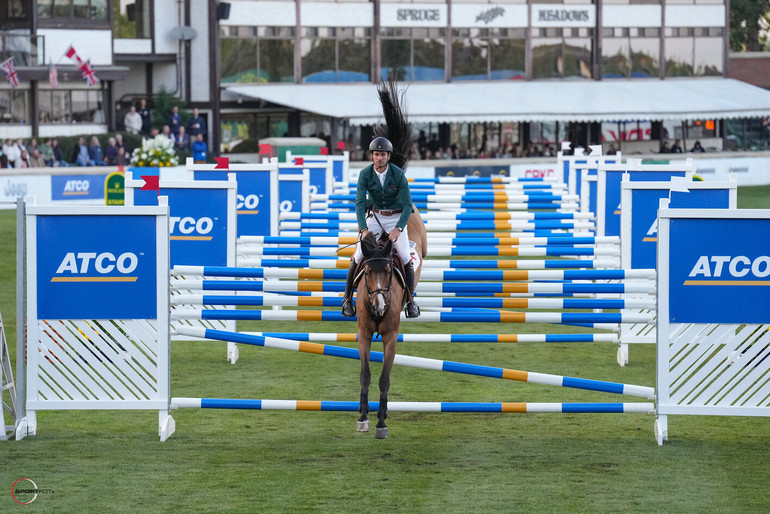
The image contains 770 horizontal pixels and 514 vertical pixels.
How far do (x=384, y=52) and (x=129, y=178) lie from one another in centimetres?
3625

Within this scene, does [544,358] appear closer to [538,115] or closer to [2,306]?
[2,306]

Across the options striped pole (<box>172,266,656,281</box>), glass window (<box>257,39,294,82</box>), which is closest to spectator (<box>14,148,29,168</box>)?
glass window (<box>257,39,294,82</box>)

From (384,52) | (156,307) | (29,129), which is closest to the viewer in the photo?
(156,307)

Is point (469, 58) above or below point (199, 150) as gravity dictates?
above

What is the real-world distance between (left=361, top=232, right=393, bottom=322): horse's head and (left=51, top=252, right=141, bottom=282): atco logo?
5.11ft

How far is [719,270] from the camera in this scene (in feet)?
26.7

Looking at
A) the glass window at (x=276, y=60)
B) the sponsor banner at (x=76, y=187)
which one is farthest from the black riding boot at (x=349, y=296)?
the glass window at (x=276, y=60)

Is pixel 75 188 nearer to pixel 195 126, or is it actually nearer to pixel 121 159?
pixel 121 159

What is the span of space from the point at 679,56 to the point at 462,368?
45.7 metres

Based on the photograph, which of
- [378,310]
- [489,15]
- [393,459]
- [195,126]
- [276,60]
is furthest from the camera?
[489,15]

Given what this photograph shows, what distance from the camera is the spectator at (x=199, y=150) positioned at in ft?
110

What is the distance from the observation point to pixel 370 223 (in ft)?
30.2

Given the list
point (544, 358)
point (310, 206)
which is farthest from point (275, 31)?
point (544, 358)

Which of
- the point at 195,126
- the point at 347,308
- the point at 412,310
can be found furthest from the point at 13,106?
the point at 412,310
